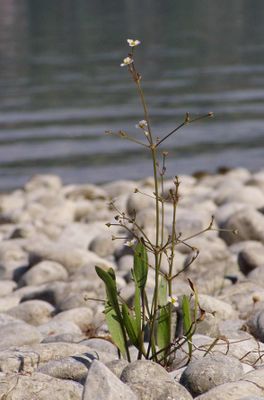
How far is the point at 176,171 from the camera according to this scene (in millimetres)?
11008

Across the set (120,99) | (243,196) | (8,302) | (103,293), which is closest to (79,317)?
(103,293)

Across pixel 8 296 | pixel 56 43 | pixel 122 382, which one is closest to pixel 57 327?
pixel 8 296

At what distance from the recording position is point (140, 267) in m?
3.07

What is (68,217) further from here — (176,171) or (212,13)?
(212,13)

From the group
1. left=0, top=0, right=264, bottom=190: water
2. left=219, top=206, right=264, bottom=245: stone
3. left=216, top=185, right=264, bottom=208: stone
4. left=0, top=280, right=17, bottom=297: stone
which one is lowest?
left=0, top=280, right=17, bottom=297: stone

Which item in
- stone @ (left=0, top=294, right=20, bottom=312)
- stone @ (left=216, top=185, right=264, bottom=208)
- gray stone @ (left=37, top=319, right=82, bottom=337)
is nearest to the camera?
gray stone @ (left=37, top=319, right=82, bottom=337)

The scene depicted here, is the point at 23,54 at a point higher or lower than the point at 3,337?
higher

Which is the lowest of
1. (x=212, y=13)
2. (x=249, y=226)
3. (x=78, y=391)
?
(x=78, y=391)

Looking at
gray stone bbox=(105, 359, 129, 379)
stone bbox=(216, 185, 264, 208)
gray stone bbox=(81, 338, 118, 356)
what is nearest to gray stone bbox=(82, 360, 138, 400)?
gray stone bbox=(105, 359, 129, 379)

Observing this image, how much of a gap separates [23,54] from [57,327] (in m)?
22.5

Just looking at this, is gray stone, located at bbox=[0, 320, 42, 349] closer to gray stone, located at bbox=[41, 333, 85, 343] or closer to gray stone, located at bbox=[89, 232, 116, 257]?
gray stone, located at bbox=[41, 333, 85, 343]

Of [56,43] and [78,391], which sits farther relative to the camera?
[56,43]

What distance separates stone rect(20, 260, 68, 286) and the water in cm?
540

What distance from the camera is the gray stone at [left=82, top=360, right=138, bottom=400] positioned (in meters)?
2.48
